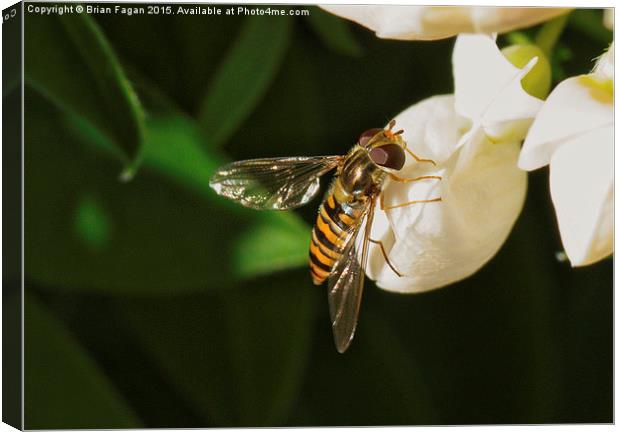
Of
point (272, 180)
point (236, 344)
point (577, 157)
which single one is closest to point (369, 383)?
point (236, 344)

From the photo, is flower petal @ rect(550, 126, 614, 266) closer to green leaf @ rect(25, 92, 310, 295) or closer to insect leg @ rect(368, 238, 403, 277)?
insect leg @ rect(368, 238, 403, 277)

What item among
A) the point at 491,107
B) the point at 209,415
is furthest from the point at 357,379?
the point at 491,107

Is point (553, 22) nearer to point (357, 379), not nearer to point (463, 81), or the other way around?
point (463, 81)

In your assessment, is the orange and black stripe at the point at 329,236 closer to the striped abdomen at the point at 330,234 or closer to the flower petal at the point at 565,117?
the striped abdomen at the point at 330,234

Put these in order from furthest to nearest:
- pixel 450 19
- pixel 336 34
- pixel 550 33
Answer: pixel 336 34, pixel 550 33, pixel 450 19

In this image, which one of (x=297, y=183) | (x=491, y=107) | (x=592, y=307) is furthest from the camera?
(x=592, y=307)

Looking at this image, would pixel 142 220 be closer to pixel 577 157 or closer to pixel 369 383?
pixel 369 383

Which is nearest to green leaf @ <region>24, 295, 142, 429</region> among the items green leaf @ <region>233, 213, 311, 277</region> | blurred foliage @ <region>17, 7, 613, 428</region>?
blurred foliage @ <region>17, 7, 613, 428</region>
